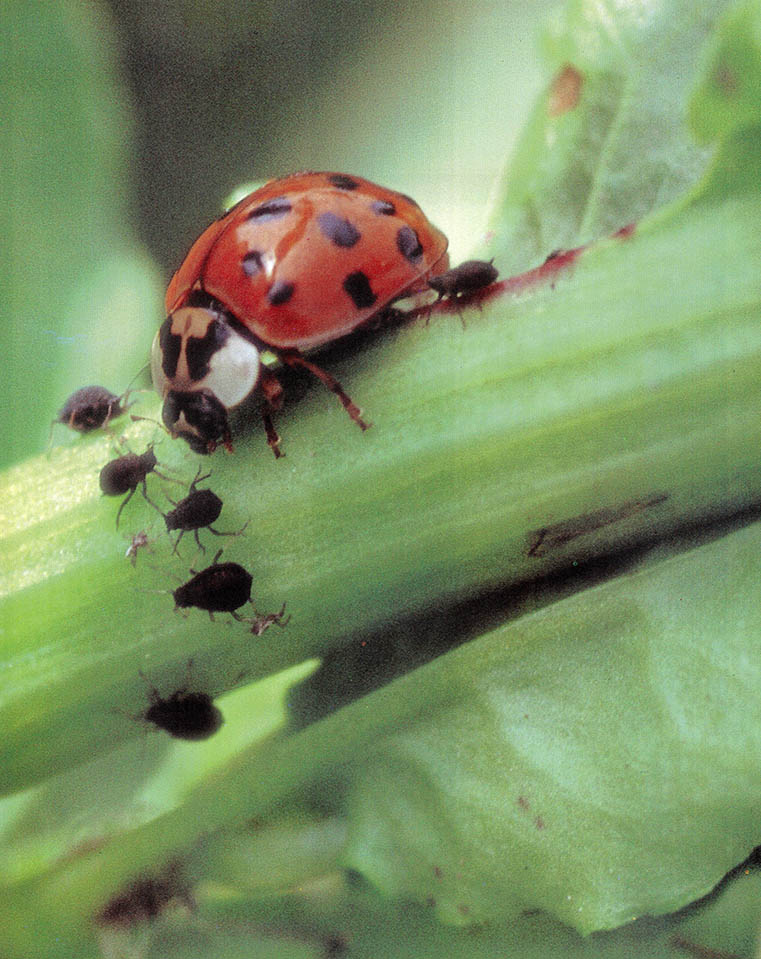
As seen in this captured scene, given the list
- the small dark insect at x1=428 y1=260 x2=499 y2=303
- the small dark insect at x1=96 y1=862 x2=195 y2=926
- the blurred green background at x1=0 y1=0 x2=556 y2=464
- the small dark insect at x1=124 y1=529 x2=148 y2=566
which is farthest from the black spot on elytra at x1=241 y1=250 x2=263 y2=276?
the small dark insect at x1=96 y1=862 x2=195 y2=926

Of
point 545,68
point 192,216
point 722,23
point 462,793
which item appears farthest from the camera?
point 192,216

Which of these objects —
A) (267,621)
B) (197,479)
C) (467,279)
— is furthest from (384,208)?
(267,621)

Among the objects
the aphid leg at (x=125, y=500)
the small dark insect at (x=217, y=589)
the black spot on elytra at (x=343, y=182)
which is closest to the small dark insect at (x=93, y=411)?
the aphid leg at (x=125, y=500)

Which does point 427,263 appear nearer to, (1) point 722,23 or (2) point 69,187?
(1) point 722,23

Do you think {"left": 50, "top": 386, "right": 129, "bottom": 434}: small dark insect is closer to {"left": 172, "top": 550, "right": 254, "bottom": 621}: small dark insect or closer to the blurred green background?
{"left": 172, "top": 550, "right": 254, "bottom": 621}: small dark insect

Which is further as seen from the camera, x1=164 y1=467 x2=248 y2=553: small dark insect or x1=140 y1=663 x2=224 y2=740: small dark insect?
x1=140 y1=663 x2=224 y2=740: small dark insect

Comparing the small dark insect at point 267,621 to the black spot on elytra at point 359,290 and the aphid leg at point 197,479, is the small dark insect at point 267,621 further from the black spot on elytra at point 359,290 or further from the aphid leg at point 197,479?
the black spot on elytra at point 359,290

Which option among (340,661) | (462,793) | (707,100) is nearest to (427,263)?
(707,100)
